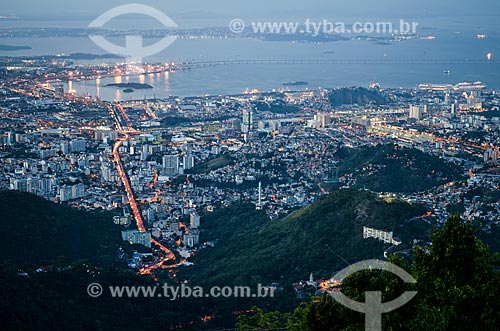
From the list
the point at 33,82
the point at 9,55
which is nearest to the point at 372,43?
the point at 9,55

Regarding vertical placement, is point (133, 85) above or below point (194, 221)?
above

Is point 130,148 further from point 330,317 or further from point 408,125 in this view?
point 330,317

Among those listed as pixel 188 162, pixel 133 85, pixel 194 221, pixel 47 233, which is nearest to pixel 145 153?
pixel 188 162

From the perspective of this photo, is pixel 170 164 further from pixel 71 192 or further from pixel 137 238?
pixel 137 238

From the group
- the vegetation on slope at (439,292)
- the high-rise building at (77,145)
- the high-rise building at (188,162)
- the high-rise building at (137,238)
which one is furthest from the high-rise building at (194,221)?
the vegetation on slope at (439,292)

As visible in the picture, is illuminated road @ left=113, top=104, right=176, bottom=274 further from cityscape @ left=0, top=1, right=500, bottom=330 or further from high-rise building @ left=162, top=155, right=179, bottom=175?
high-rise building @ left=162, top=155, right=179, bottom=175

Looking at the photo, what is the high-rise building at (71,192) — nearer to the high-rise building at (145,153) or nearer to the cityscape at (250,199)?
the cityscape at (250,199)
